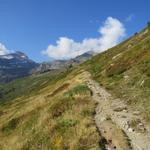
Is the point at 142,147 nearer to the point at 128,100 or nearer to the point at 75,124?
→ the point at 75,124

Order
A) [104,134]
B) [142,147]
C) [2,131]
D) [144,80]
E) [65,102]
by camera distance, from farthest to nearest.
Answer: [144,80], [2,131], [65,102], [104,134], [142,147]

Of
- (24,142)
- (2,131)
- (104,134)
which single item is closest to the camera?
(104,134)

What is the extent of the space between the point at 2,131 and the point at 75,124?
11691 mm

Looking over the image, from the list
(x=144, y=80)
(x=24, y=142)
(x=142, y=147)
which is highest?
(x=144, y=80)

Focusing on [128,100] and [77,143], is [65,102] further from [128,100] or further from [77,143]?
[77,143]

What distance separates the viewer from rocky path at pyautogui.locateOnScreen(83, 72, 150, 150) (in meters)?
15.4

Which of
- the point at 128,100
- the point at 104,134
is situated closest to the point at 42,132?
the point at 104,134

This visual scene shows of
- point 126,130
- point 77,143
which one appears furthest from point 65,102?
point 77,143

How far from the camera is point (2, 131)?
94.2 feet

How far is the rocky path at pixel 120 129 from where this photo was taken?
15383 millimetres

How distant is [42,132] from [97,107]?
7.05 m

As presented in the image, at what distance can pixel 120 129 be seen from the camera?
1789cm

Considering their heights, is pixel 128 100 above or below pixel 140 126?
above

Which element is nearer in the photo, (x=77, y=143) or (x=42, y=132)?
(x=77, y=143)
